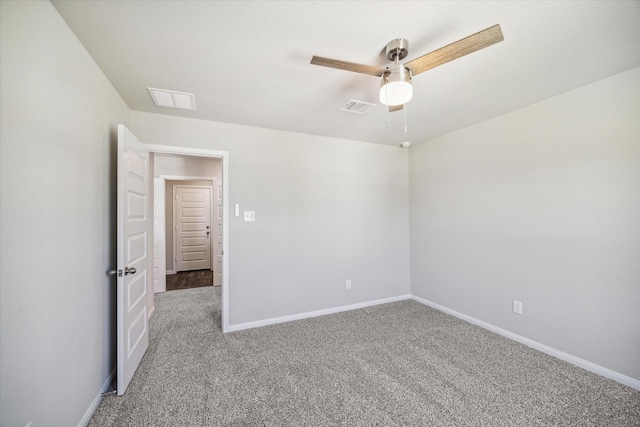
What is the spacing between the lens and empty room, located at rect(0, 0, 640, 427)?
4.52ft

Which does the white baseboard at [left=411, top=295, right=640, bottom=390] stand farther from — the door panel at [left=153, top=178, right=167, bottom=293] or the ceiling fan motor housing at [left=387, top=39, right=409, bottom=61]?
the door panel at [left=153, top=178, right=167, bottom=293]

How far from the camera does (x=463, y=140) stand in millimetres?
3328

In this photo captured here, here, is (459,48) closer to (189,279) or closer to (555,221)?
(555,221)

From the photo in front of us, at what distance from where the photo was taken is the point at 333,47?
171 cm

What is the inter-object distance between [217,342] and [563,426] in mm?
2858

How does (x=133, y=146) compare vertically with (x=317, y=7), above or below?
below

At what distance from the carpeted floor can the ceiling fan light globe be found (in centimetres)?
488

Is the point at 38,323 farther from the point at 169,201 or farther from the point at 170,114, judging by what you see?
the point at 169,201

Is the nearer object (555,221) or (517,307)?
(555,221)

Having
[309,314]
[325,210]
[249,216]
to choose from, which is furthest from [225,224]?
[309,314]

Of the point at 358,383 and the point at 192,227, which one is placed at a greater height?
the point at 192,227

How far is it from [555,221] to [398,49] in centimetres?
220

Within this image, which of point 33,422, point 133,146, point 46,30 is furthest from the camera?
point 133,146

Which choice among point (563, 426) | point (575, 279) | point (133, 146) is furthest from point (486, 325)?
point (133, 146)
